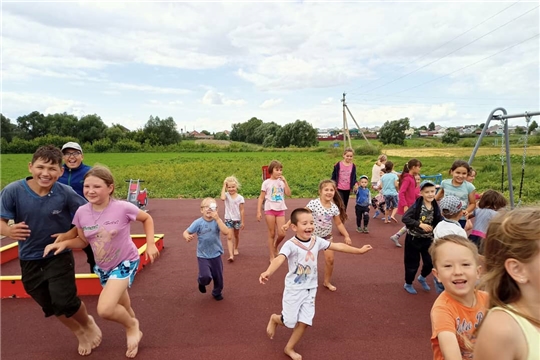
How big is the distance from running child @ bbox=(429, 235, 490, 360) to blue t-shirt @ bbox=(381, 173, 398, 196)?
22.7 feet

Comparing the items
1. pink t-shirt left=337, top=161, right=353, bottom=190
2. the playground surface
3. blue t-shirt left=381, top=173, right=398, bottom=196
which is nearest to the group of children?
the playground surface

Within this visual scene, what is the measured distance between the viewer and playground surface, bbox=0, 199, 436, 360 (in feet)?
12.0

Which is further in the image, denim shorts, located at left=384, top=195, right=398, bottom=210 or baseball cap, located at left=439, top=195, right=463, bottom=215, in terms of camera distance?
denim shorts, located at left=384, top=195, right=398, bottom=210

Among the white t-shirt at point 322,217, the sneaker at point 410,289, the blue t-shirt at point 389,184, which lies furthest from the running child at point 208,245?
the blue t-shirt at point 389,184

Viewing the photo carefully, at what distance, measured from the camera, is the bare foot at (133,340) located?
11.7 feet

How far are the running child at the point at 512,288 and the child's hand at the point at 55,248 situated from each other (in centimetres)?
339

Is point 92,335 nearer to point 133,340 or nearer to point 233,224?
point 133,340

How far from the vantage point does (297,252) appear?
3.49 metres

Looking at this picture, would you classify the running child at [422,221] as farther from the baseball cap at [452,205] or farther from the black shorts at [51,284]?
the black shorts at [51,284]

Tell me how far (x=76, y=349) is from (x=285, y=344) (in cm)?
223

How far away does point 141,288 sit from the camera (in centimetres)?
527

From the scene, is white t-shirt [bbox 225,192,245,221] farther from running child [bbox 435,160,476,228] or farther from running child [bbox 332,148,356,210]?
running child [bbox 435,160,476,228]

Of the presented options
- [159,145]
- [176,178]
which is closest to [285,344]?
[176,178]

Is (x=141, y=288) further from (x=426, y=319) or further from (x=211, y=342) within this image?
(x=426, y=319)
